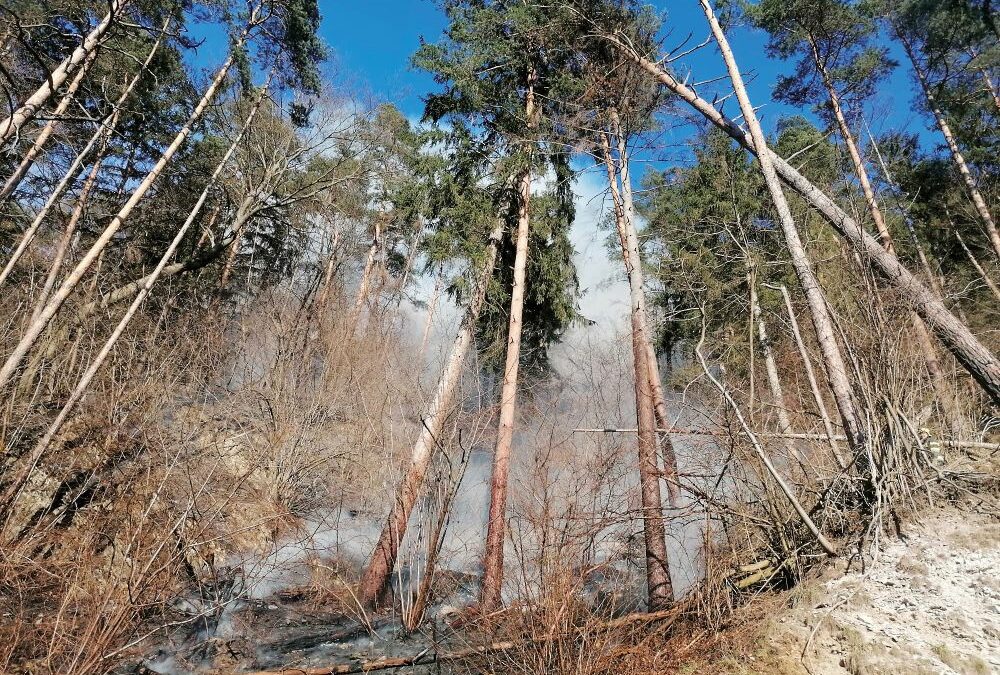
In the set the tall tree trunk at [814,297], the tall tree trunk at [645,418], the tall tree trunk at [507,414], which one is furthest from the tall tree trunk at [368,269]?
the tall tree trunk at [814,297]

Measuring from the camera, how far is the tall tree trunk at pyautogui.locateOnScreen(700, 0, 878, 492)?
4.70m

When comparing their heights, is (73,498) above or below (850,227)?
below

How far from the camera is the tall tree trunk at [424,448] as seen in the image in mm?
7945

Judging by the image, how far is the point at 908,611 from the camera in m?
3.48

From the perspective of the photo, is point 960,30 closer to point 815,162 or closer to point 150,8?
point 815,162

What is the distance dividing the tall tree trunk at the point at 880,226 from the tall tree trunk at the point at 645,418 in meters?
2.95

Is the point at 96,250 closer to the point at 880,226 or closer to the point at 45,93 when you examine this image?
the point at 45,93

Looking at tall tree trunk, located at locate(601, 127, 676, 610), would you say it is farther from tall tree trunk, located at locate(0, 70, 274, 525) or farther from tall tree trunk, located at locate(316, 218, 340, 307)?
tall tree trunk, located at locate(316, 218, 340, 307)

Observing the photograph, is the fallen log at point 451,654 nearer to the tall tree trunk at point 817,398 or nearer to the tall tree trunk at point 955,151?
the tall tree trunk at point 817,398

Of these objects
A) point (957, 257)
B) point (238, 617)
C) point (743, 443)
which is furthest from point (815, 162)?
point (238, 617)

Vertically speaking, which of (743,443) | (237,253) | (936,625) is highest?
(237,253)

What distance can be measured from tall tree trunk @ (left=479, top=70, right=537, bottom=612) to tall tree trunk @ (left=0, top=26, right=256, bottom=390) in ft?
20.5

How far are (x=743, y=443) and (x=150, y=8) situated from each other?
12533 mm

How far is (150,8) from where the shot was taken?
900cm
